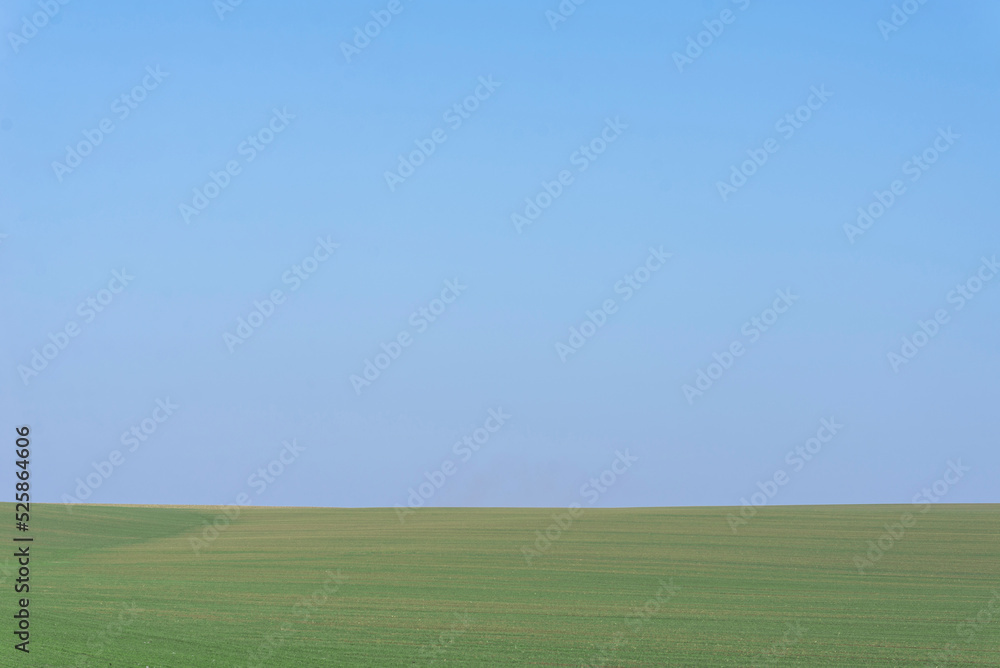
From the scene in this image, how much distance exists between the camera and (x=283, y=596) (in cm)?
4419

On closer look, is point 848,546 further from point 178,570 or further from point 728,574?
point 178,570

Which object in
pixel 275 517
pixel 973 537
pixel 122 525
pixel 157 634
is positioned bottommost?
pixel 122 525

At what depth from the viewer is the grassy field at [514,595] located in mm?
31328

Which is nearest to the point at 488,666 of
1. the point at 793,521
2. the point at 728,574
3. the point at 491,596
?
the point at 491,596

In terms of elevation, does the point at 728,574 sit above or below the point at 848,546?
below

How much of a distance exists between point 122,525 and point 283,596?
49.5m

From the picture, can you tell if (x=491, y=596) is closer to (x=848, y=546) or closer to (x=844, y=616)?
(x=844, y=616)

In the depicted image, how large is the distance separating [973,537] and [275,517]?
65110 millimetres

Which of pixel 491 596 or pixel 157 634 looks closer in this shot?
pixel 157 634

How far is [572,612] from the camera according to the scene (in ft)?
131

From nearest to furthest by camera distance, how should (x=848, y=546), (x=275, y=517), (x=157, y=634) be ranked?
1. (x=157, y=634)
2. (x=848, y=546)
3. (x=275, y=517)

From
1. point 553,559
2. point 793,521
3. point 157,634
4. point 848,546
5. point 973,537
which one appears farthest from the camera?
point 793,521

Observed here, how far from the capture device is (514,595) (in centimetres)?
4506

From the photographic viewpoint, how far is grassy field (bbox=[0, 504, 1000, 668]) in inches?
1233
